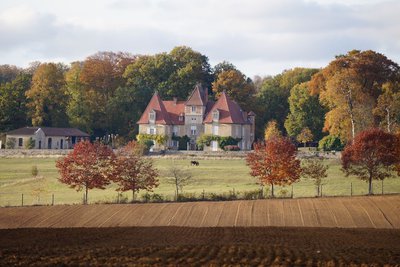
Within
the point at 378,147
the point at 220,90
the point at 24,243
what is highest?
the point at 220,90

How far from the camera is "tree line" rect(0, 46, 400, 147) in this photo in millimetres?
89062

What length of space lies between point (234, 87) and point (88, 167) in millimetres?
56745

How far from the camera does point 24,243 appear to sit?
33.0 meters

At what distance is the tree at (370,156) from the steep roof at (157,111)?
4625 centimetres

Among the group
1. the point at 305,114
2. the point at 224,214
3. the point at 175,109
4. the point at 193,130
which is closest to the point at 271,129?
the point at 305,114

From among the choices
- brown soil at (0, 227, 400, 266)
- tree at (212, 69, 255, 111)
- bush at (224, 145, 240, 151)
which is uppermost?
tree at (212, 69, 255, 111)

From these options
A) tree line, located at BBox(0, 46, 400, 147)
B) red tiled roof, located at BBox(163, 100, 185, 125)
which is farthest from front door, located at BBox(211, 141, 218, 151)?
tree line, located at BBox(0, 46, 400, 147)

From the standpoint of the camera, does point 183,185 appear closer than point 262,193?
No

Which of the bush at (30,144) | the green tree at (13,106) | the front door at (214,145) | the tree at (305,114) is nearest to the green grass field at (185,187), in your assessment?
the bush at (30,144)

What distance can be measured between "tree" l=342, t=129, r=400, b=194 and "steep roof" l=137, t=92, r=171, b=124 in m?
46.2

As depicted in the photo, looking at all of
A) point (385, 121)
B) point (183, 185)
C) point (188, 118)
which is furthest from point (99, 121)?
point (183, 185)

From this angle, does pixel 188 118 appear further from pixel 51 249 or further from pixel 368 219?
pixel 51 249

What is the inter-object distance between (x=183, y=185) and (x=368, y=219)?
18906 mm

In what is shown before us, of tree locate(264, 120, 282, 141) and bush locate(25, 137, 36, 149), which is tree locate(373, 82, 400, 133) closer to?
tree locate(264, 120, 282, 141)
